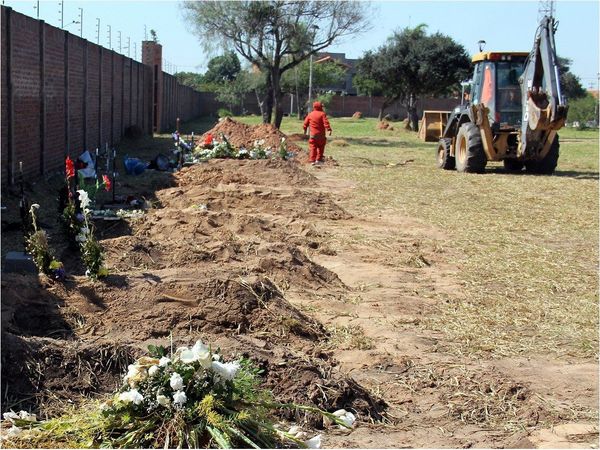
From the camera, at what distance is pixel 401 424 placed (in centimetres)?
508

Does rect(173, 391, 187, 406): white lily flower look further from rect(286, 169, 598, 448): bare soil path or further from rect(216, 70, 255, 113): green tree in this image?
rect(216, 70, 255, 113): green tree

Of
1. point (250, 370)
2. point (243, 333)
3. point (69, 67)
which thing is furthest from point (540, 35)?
point (250, 370)

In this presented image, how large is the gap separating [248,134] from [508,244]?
16710 millimetres

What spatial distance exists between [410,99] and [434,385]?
4704 cm

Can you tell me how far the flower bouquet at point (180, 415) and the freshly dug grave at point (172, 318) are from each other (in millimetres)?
709

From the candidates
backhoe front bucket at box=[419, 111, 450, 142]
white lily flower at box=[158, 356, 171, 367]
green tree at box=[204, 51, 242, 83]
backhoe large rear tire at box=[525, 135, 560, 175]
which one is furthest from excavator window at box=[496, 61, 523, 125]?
green tree at box=[204, 51, 242, 83]

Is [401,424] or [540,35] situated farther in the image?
[540,35]

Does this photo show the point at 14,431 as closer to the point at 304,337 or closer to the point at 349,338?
the point at 304,337

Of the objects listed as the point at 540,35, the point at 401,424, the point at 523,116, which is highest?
the point at 540,35

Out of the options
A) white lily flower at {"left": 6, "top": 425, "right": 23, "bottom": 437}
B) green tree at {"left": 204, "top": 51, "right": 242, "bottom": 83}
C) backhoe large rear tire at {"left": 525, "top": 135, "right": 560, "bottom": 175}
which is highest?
green tree at {"left": 204, "top": 51, "right": 242, "bottom": 83}

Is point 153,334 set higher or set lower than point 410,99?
lower

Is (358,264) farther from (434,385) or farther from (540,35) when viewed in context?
(540,35)

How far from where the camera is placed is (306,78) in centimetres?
7231

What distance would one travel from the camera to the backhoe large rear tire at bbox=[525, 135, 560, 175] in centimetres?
2083
